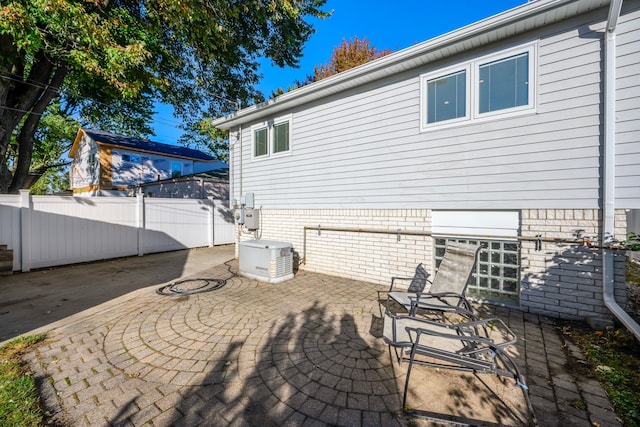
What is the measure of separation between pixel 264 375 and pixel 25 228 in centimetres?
859

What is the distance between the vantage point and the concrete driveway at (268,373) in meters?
2.10

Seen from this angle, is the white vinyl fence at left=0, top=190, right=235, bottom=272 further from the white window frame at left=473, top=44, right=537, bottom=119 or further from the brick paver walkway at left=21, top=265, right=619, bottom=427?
the white window frame at left=473, top=44, right=537, bottom=119

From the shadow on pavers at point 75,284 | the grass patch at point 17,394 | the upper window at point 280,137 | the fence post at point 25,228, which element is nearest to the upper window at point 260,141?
the upper window at point 280,137

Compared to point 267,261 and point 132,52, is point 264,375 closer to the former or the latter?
point 267,261

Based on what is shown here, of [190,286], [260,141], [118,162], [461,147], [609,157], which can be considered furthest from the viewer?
[118,162]

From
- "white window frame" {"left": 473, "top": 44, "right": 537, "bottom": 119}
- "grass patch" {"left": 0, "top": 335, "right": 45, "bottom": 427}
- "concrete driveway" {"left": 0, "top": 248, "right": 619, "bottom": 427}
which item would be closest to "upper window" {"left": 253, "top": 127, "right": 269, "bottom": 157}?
"concrete driveway" {"left": 0, "top": 248, "right": 619, "bottom": 427}

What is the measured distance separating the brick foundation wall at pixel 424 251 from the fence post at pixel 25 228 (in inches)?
220

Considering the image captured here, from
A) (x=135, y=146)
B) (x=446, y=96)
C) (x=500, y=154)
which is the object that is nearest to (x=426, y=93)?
(x=446, y=96)

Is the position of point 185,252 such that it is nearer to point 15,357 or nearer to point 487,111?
point 15,357

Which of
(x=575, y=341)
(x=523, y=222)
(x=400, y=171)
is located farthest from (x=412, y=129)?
(x=575, y=341)

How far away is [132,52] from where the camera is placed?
6320 millimetres

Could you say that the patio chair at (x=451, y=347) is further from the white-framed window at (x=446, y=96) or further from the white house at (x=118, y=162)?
the white house at (x=118, y=162)

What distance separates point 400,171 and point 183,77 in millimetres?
11496

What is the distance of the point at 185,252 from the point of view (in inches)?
403
